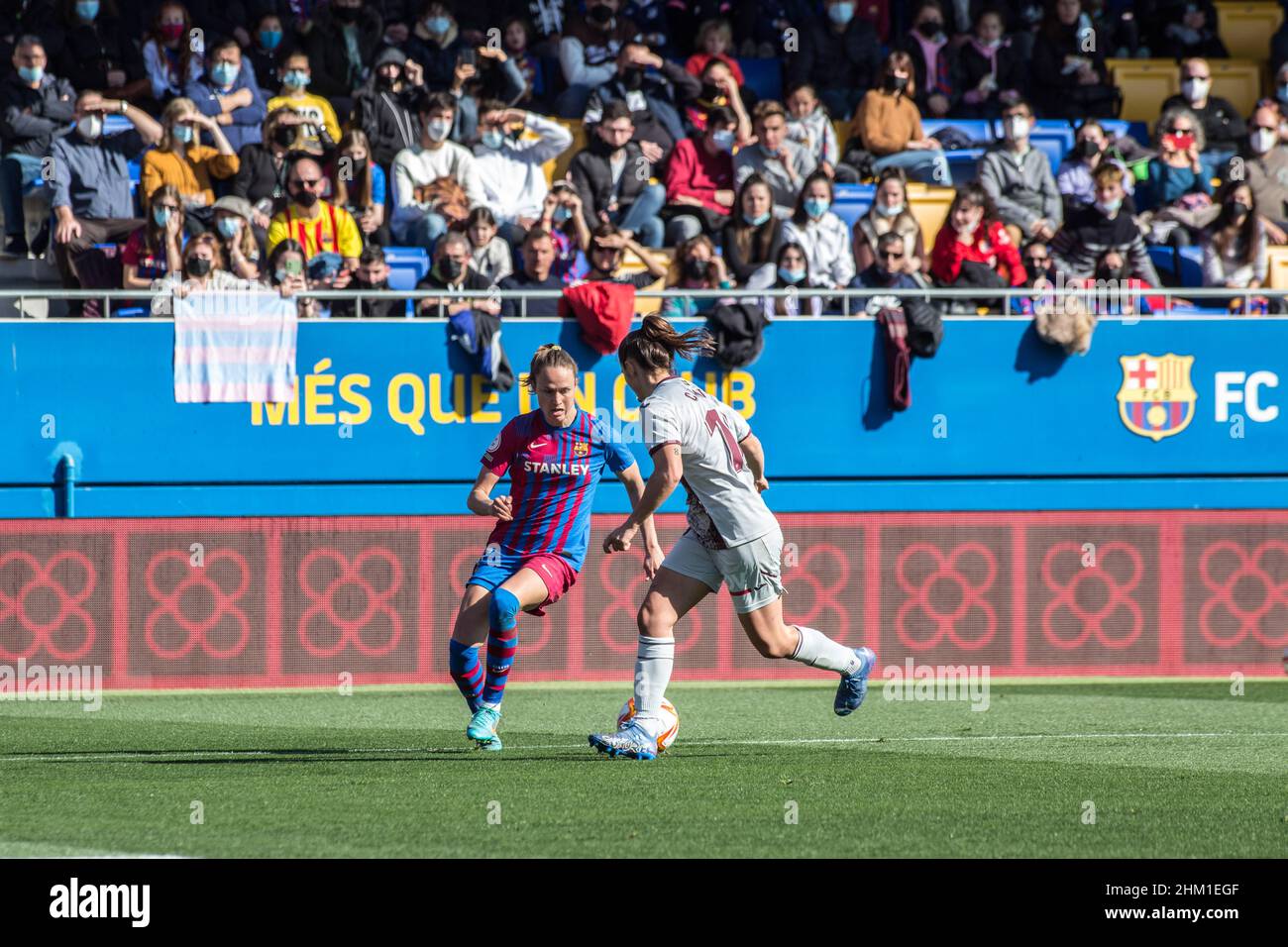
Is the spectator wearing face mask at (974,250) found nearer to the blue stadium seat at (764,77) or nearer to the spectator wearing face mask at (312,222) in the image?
the blue stadium seat at (764,77)

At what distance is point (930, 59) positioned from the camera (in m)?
18.4

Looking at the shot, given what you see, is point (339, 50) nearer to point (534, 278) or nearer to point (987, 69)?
point (534, 278)

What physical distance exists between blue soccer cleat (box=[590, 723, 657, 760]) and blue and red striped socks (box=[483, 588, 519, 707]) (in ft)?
2.34

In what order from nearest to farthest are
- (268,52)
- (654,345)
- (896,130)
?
(654,345), (268,52), (896,130)

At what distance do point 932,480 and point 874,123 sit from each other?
3.93 meters

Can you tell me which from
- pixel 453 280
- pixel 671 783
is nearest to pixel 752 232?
pixel 453 280

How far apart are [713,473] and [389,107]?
8693mm

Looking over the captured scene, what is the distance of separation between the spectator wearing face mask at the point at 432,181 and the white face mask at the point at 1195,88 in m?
7.09

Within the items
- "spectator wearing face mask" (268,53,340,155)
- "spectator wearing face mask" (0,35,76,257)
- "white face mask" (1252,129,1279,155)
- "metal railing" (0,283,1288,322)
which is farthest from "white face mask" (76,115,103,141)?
"white face mask" (1252,129,1279,155)

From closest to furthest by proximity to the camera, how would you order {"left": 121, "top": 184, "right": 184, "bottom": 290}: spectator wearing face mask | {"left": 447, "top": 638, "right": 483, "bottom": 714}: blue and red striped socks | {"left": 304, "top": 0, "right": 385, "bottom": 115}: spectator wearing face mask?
{"left": 447, "top": 638, "right": 483, "bottom": 714}: blue and red striped socks
{"left": 121, "top": 184, "right": 184, "bottom": 290}: spectator wearing face mask
{"left": 304, "top": 0, "right": 385, "bottom": 115}: spectator wearing face mask

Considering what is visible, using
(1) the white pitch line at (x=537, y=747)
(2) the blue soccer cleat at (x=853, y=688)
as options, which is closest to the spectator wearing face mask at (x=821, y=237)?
(1) the white pitch line at (x=537, y=747)

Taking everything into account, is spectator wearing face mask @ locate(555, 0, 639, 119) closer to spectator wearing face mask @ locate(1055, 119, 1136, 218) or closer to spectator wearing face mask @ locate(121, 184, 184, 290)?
spectator wearing face mask @ locate(1055, 119, 1136, 218)

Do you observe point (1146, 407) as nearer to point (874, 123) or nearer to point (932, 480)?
point (932, 480)

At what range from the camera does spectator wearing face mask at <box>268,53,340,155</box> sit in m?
15.5
